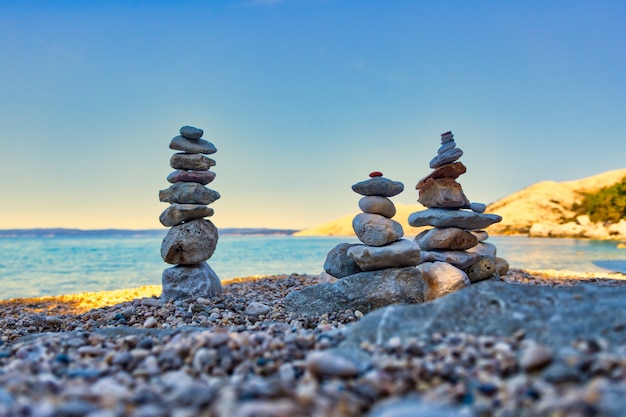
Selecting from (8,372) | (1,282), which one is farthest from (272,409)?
(1,282)

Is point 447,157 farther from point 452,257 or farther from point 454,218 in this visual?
point 452,257

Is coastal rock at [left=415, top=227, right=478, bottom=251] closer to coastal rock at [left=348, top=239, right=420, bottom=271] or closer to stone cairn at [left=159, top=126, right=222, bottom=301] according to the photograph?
coastal rock at [left=348, top=239, right=420, bottom=271]

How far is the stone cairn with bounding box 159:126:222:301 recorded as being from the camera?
26.0 ft

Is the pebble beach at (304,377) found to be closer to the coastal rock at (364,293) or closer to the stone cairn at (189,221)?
the coastal rock at (364,293)

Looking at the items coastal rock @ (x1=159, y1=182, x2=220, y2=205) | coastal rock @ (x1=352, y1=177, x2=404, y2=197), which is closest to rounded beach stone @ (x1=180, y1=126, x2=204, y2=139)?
coastal rock @ (x1=159, y1=182, x2=220, y2=205)

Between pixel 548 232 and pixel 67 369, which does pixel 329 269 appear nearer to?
pixel 67 369

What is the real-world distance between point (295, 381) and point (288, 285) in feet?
27.1

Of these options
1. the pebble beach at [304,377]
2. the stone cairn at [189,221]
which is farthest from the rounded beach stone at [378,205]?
the pebble beach at [304,377]

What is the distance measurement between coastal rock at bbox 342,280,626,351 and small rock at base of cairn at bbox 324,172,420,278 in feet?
11.0

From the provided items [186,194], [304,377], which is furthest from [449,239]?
[304,377]

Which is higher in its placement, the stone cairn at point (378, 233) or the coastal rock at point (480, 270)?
the stone cairn at point (378, 233)

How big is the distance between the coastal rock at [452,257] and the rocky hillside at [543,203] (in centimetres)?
4365

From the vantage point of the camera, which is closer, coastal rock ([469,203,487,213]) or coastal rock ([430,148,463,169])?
coastal rock ([430,148,463,169])

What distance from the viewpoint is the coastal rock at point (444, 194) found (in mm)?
7922
